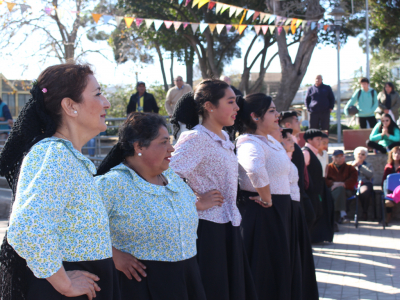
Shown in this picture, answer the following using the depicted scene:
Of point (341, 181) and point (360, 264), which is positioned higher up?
point (341, 181)

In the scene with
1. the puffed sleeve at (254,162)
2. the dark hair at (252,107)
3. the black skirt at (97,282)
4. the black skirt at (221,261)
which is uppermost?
the dark hair at (252,107)

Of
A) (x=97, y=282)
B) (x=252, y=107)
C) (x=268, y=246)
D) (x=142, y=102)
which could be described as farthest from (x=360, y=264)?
(x=142, y=102)

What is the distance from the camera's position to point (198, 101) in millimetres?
3285

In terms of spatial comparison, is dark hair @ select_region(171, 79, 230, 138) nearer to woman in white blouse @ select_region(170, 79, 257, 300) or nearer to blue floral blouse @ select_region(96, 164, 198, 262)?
woman in white blouse @ select_region(170, 79, 257, 300)

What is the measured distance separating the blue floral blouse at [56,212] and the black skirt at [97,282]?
0.09ft

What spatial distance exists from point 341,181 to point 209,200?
615 centimetres

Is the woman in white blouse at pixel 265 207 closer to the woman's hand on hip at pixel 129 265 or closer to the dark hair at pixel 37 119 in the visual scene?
the woman's hand on hip at pixel 129 265

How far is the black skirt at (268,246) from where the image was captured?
12.0 ft

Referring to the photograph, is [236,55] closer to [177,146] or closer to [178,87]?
[178,87]

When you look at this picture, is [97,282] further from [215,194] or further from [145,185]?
[215,194]

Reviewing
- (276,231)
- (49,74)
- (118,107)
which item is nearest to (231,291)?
(276,231)

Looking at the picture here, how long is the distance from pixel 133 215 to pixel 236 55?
24789 millimetres

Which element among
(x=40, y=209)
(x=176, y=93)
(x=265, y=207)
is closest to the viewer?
(x=40, y=209)

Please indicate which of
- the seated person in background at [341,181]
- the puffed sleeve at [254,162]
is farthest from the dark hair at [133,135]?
the seated person in background at [341,181]
